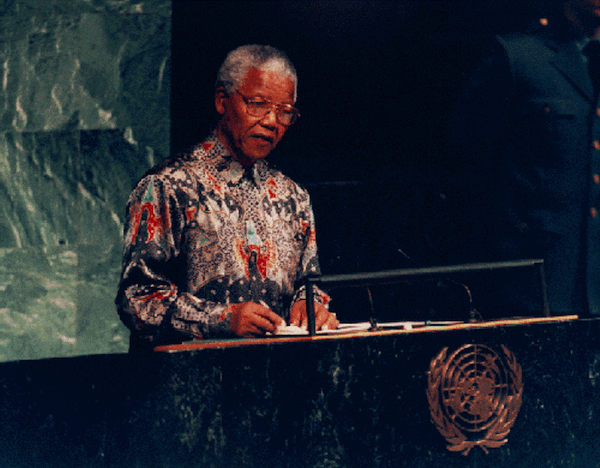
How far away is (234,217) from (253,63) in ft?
1.60

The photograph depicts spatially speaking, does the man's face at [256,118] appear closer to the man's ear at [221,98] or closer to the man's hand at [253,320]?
the man's ear at [221,98]

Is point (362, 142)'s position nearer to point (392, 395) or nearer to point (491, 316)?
point (491, 316)

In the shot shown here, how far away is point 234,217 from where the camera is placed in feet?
7.53

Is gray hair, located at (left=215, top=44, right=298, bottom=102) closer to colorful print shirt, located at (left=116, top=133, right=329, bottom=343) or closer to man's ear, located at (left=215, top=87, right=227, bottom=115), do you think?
man's ear, located at (left=215, top=87, right=227, bottom=115)

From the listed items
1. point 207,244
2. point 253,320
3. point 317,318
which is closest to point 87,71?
point 207,244

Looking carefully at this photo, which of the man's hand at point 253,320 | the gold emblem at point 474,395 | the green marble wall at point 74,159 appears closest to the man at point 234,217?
the man's hand at point 253,320

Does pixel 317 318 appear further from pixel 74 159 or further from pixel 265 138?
pixel 74 159

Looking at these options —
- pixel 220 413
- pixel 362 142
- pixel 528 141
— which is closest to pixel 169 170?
pixel 220 413

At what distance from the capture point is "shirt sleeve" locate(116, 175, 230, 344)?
1.85 meters

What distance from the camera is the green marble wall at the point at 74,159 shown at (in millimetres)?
3453

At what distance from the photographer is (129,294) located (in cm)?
193

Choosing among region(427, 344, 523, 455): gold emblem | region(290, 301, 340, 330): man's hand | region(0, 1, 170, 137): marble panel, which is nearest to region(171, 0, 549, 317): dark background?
region(0, 1, 170, 137): marble panel

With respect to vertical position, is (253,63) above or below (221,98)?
above

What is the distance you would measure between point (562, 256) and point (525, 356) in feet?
3.98
